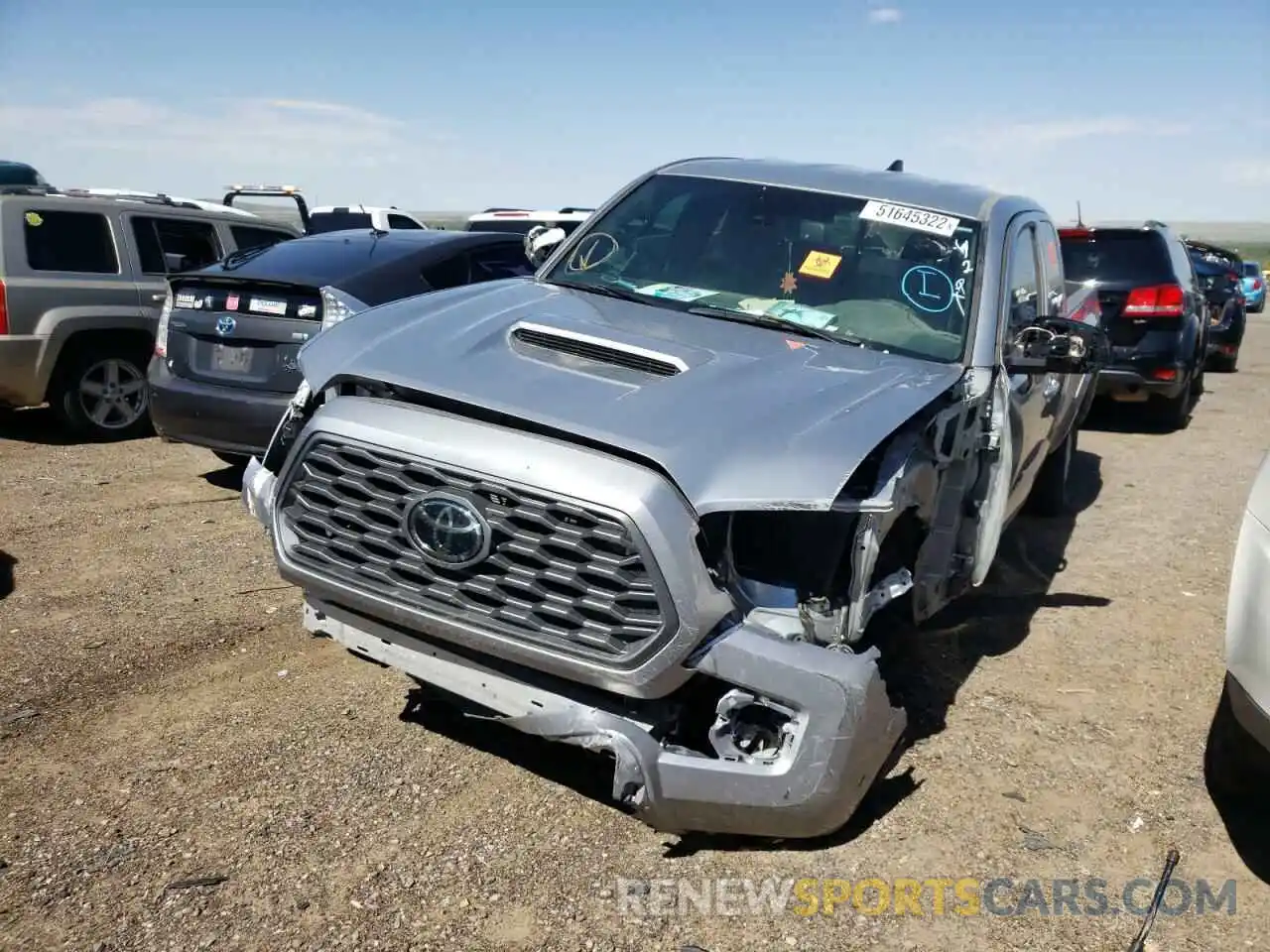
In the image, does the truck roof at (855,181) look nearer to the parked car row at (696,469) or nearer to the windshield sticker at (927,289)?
the parked car row at (696,469)

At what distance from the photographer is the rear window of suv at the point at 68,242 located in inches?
299

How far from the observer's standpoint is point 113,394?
7996 millimetres

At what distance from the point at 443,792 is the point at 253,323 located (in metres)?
3.45

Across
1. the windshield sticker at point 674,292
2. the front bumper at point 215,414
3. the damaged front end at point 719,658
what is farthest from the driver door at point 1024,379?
the front bumper at point 215,414

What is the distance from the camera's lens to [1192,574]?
5.93 m

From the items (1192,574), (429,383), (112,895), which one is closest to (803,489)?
(429,383)

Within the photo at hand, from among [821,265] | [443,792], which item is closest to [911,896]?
[443,792]

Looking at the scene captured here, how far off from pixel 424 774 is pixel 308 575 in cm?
76

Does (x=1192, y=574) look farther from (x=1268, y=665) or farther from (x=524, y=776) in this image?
(x=524, y=776)

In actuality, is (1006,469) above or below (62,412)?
above

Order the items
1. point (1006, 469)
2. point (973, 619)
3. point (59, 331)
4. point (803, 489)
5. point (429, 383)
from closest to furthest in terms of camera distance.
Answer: point (803, 489), point (429, 383), point (1006, 469), point (973, 619), point (59, 331)

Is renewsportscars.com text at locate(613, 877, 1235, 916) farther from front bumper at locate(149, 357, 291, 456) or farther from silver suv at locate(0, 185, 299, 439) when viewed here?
silver suv at locate(0, 185, 299, 439)

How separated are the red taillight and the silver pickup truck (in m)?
5.82

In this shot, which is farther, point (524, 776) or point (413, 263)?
point (413, 263)
